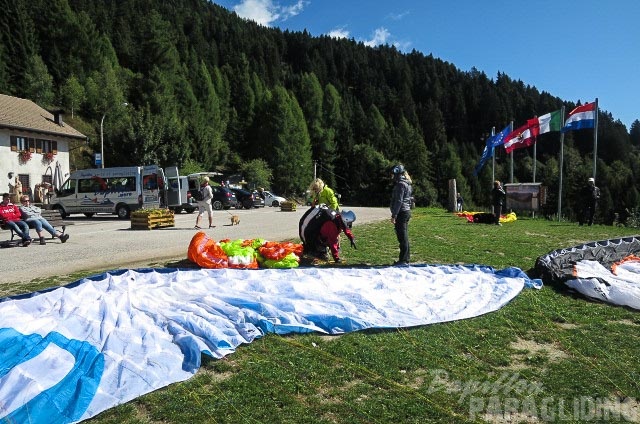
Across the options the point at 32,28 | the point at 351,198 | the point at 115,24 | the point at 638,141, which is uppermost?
the point at 115,24

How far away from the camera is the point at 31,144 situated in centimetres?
3634

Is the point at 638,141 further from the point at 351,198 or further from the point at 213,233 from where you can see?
the point at 213,233

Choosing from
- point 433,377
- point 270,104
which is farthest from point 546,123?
point 270,104

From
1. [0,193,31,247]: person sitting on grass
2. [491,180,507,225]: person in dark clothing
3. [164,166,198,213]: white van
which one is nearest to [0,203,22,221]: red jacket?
[0,193,31,247]: person sitting on grass

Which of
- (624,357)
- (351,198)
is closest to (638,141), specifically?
(351,198)

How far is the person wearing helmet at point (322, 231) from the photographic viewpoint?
890 centimetres

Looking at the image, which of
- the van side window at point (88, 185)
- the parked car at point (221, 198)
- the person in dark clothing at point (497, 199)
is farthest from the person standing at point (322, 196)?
the parked car at point (221, 198)

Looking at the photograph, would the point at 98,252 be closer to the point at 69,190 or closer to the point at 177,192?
the point at 69,190

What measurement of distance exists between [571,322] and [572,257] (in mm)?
3321

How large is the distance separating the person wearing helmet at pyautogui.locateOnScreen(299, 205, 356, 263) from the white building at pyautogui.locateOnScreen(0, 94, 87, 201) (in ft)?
105

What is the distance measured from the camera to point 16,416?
3.09 m

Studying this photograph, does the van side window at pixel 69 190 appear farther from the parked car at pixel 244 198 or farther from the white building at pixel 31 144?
the parked car at pixel 244 198

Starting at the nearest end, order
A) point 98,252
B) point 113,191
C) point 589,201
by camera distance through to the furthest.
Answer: point 98,252
point 589,201
point 113,191

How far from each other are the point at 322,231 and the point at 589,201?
13.6 m
